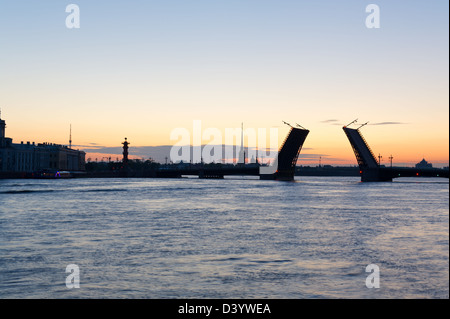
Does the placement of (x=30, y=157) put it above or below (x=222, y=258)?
above

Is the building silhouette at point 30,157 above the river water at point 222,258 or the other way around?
above

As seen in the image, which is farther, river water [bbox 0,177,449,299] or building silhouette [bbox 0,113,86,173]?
building silhouette [bbox 0,113,86,173]

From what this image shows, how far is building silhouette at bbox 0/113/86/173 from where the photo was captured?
401 feet

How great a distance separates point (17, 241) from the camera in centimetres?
1600

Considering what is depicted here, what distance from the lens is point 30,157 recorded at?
431 feet

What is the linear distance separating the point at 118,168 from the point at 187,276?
6517 inches

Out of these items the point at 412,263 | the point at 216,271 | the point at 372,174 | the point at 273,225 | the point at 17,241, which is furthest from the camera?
the point at 372,174

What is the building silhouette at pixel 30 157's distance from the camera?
122 m

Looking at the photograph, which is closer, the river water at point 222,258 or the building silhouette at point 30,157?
Result: the river water at point 222,258

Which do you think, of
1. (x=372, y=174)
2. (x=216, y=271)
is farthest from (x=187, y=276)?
(x=372, y=174)

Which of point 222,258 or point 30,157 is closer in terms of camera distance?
point 222,258

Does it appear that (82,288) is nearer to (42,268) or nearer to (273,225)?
(42,268)

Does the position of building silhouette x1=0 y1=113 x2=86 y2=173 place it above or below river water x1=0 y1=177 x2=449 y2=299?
above
